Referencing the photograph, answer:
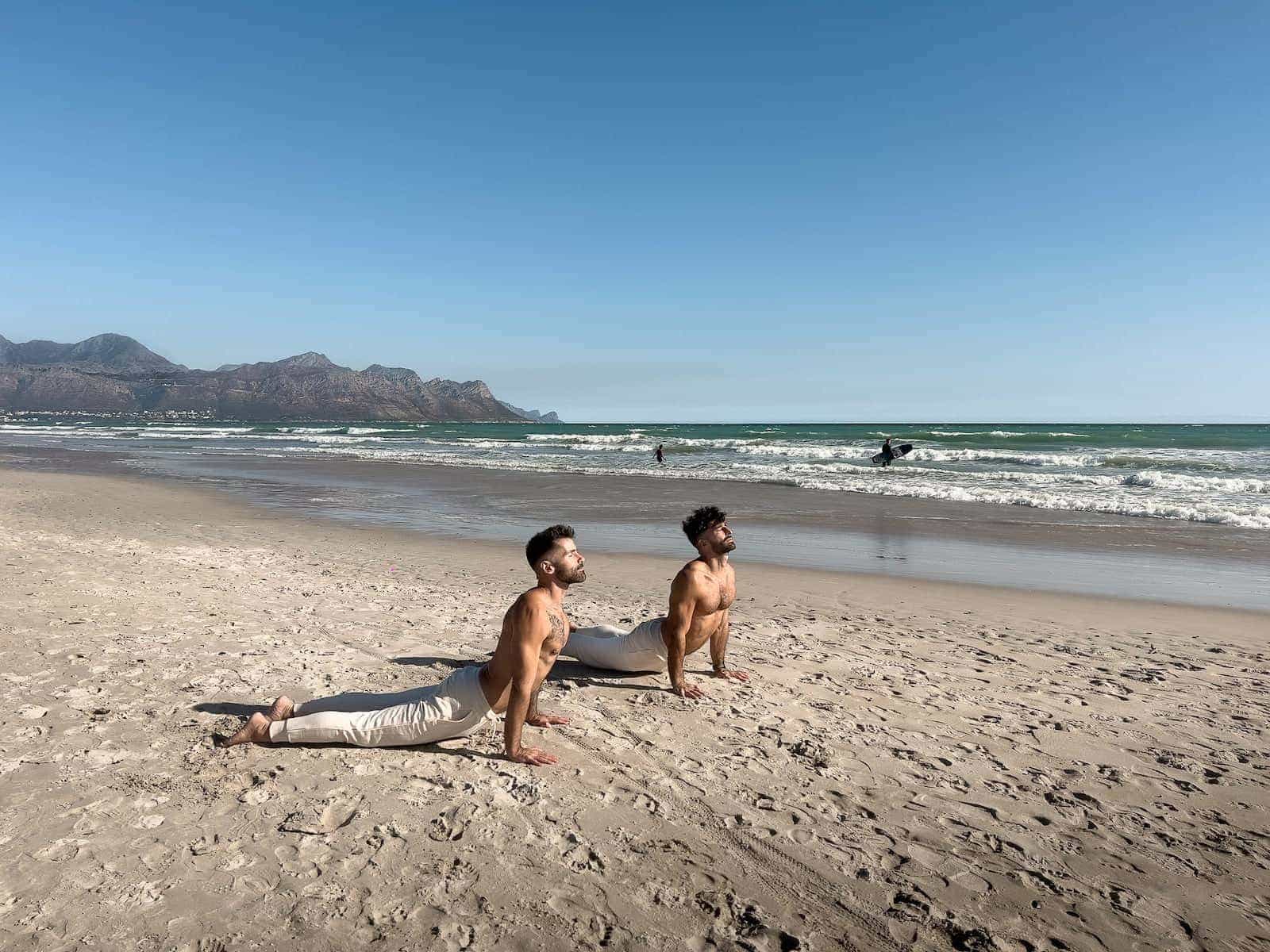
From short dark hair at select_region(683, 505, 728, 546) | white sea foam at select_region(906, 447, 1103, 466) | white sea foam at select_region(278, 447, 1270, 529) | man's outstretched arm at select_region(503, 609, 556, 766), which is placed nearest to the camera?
man's outstretched arm at select_region(503, 609, 556, 766)

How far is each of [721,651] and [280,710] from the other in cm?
316

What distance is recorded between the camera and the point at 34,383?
13688 centimetres

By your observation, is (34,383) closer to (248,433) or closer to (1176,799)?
(248,433)

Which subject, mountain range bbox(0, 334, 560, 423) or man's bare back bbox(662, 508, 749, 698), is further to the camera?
mountain range bbox(0, 334, 560, 423)

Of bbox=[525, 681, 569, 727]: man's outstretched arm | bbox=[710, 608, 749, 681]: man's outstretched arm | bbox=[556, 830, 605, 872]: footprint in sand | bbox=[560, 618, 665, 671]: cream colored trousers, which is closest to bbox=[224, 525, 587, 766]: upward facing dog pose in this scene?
bbox=[525, 681, 569, 727]: man's outstretched arm

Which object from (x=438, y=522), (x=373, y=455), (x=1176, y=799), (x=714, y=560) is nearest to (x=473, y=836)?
(x=714, y=560)

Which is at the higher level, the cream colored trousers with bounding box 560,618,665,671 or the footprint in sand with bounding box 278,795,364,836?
the cream colored trousers with bounding box 560,618,665,671

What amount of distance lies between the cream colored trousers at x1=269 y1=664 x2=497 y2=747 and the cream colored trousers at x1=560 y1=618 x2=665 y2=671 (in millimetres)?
1389

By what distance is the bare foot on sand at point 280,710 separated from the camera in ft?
14.1

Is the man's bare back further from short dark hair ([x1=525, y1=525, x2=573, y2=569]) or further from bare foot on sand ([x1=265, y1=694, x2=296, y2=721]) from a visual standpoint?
bare foot on sand ([x1=265, y1=694, x2=296, y2=721])

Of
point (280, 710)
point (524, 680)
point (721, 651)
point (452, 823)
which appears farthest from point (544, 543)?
point (721, 651)

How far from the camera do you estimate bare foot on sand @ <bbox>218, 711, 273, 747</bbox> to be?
4254mm

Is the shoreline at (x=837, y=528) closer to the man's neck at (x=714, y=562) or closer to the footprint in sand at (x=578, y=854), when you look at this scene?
the man's neck at (x=714, y=562)

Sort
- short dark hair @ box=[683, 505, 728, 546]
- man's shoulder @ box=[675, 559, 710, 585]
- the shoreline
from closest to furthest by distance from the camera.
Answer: man's shoulder @ box=[675, 559, 710, 585] → short dark hair @ box=[683, 505, 728, 546] → the shoreline
